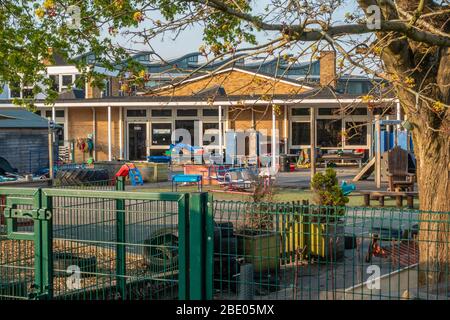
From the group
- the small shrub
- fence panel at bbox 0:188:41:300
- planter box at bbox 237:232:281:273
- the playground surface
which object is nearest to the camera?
fence panel at bbox 0:188:41:300

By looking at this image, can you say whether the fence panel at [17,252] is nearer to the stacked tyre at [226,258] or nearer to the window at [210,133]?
the stacked tyre at [226,258]

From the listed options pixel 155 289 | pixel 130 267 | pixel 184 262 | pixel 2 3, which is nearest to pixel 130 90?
pixel 130 267

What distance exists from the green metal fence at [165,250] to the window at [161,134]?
1267 inches

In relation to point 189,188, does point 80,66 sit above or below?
above

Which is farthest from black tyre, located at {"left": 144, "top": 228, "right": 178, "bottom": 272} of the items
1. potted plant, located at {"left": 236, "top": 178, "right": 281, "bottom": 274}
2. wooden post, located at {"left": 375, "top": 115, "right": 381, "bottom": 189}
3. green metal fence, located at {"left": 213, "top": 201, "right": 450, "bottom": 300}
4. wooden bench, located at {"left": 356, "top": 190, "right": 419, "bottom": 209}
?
wooden post, located at {"left": 375, "top": 115, "right": 381, "bottom": 189}

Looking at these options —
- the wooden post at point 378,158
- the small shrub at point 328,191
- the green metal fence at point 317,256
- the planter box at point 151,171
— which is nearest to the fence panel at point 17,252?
the green metal fence at point 317,256

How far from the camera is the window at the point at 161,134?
1610 inches

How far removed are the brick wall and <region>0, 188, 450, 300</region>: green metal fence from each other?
2242cm

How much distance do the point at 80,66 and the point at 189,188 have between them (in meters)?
13.2

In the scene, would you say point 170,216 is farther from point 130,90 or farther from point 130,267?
point 130,90

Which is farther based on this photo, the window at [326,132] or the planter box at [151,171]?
the window at [326,132]

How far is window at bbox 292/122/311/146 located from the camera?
38.9 m

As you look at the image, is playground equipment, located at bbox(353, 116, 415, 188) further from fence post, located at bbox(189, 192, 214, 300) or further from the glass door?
fence post, located at bbox(189, 192, 214, 300)

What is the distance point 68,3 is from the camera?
1123 centimetres
